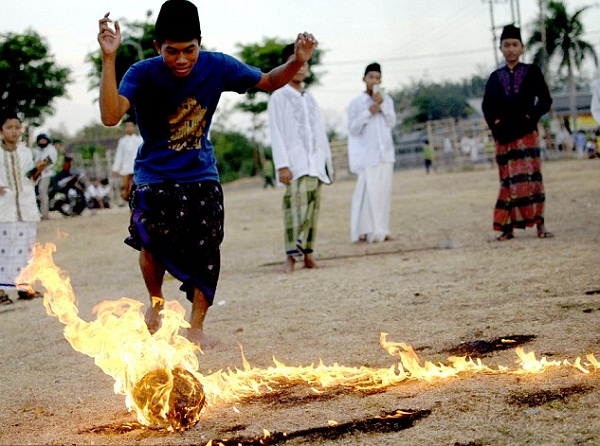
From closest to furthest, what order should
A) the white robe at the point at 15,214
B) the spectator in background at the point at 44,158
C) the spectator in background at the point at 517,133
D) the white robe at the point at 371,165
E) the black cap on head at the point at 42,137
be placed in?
the white robe at the point at 15,214, the spectator in background at the point at 44,158, the spectator in background at the point at 517,133, the white robe at the point at 371,165, the black cap on head at the point at 42,137

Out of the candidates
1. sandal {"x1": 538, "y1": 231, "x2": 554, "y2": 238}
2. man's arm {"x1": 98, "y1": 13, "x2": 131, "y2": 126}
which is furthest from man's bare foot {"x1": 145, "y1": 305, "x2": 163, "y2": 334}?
sandal {"x1": 538, "y1": 231, "x2": 554, "y2": 238}

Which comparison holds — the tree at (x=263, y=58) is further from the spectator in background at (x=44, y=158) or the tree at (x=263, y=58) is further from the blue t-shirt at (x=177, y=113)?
the blue t-shirt at (x=177, y=113)

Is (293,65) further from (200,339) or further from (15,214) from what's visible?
(15,214)

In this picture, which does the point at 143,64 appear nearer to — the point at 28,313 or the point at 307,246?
the point at 28,313

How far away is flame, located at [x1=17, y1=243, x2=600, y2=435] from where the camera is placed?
3.04 m

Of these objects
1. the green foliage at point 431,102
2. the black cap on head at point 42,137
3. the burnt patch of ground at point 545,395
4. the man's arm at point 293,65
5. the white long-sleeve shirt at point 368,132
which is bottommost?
the burnt patch of ground at point 545,395

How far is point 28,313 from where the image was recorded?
671cm

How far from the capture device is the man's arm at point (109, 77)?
359 cm

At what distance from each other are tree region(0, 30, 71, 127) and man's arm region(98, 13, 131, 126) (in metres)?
24.5

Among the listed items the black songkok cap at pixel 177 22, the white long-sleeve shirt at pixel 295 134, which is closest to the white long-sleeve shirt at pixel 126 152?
the white long-sleeve shirt at pixel 295 134

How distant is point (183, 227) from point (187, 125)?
1.85 feet

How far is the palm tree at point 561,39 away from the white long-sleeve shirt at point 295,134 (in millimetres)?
46336

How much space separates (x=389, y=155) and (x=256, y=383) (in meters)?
7.18

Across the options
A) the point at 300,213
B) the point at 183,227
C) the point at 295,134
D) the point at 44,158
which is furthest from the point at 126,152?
the point at 183,227
